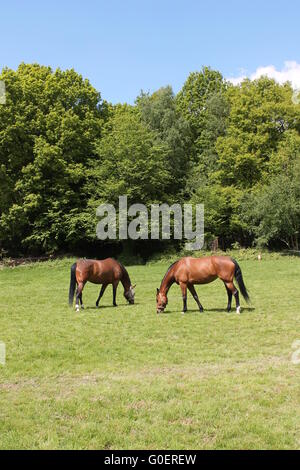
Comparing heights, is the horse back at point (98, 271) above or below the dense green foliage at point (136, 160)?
below

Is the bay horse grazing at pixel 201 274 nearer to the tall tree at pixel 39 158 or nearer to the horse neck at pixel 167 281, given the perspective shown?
the horse neck at pixel 167 281

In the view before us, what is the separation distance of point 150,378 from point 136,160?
32.5 metres

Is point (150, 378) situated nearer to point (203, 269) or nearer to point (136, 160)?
point (203, 269)

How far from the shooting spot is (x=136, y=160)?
38531 mm

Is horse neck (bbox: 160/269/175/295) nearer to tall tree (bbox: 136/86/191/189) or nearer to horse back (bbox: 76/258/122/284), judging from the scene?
horse back (bbox: 76/258/122/284)

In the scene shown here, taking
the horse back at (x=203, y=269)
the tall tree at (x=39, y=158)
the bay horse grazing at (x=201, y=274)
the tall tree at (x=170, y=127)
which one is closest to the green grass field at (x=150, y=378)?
the bay horse grazing at (x=201, y=274)

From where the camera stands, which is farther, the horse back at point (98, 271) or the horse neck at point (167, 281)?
the horse back at point (98, 271)

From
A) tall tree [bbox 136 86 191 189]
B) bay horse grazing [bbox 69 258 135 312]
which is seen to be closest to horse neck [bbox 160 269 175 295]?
bay horse grazing [bbox 69 258 135 312]

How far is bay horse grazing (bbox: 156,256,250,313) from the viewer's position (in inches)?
523

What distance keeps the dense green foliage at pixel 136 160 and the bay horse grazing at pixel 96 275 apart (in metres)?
20.8

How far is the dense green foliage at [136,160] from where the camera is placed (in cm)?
3606

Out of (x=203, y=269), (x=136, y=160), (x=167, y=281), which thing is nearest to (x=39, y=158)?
(x=136, y=160)

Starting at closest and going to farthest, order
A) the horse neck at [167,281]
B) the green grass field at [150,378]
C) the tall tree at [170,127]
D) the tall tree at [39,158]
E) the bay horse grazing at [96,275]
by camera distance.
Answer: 1. the green grass field at [150,378]
2. the horse neck at [167,281]
3. the bay horse grazing at [96,275]
4. the tall tree at [39,158]
5. the tall tree at [170,127]
